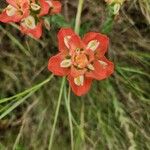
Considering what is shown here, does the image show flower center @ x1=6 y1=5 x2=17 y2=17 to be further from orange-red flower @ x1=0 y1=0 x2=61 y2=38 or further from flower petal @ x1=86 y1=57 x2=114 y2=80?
flower petal @ x1=86 y1=57 x2=114 y2=80

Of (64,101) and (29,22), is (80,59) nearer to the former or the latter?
(29,22)

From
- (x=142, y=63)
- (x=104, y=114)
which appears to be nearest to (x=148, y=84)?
(x=142, y=63)

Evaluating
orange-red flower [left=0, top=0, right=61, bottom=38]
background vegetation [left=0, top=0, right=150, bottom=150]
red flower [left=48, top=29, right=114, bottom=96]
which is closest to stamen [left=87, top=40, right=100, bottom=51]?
red flower [left=48, top=29, right=114, bottom=96]

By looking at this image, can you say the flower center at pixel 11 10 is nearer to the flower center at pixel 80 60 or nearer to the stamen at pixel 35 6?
the stamen at pixel 35 6

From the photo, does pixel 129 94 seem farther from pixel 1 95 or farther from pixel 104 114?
Answer: pixel 1 95

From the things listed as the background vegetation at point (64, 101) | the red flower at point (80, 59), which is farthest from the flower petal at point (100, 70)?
the background vegetation at point (64, 101)
